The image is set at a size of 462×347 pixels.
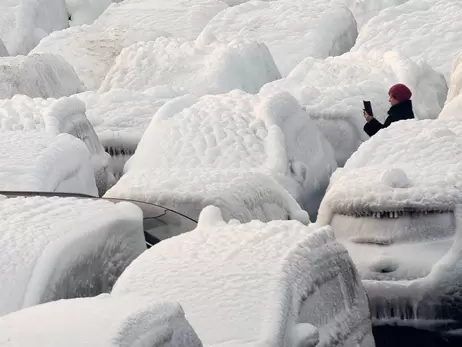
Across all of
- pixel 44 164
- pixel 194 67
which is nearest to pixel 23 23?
pixel 194 67

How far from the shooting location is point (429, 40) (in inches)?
405

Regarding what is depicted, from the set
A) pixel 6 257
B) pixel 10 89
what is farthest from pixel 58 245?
pixel 10 89

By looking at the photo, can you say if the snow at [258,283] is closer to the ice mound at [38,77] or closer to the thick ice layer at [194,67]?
the thick ice layer at [194,67]

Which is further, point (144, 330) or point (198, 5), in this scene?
point (198, 5)

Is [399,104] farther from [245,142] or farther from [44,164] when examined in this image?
[44,164]

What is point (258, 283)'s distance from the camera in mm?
3516

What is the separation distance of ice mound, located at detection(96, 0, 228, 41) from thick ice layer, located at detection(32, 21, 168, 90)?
3.86 feet

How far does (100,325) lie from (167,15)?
34.8 feet

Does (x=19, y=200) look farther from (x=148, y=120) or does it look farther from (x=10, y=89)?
(x=10, y=89)

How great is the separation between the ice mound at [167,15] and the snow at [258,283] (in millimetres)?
8641

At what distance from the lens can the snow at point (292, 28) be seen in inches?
437

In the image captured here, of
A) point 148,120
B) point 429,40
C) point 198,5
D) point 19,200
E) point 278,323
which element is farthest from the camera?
point 198,5

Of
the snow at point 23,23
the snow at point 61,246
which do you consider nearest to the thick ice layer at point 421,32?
the snow at point 23,23

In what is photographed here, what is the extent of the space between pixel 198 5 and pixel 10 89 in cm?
485
